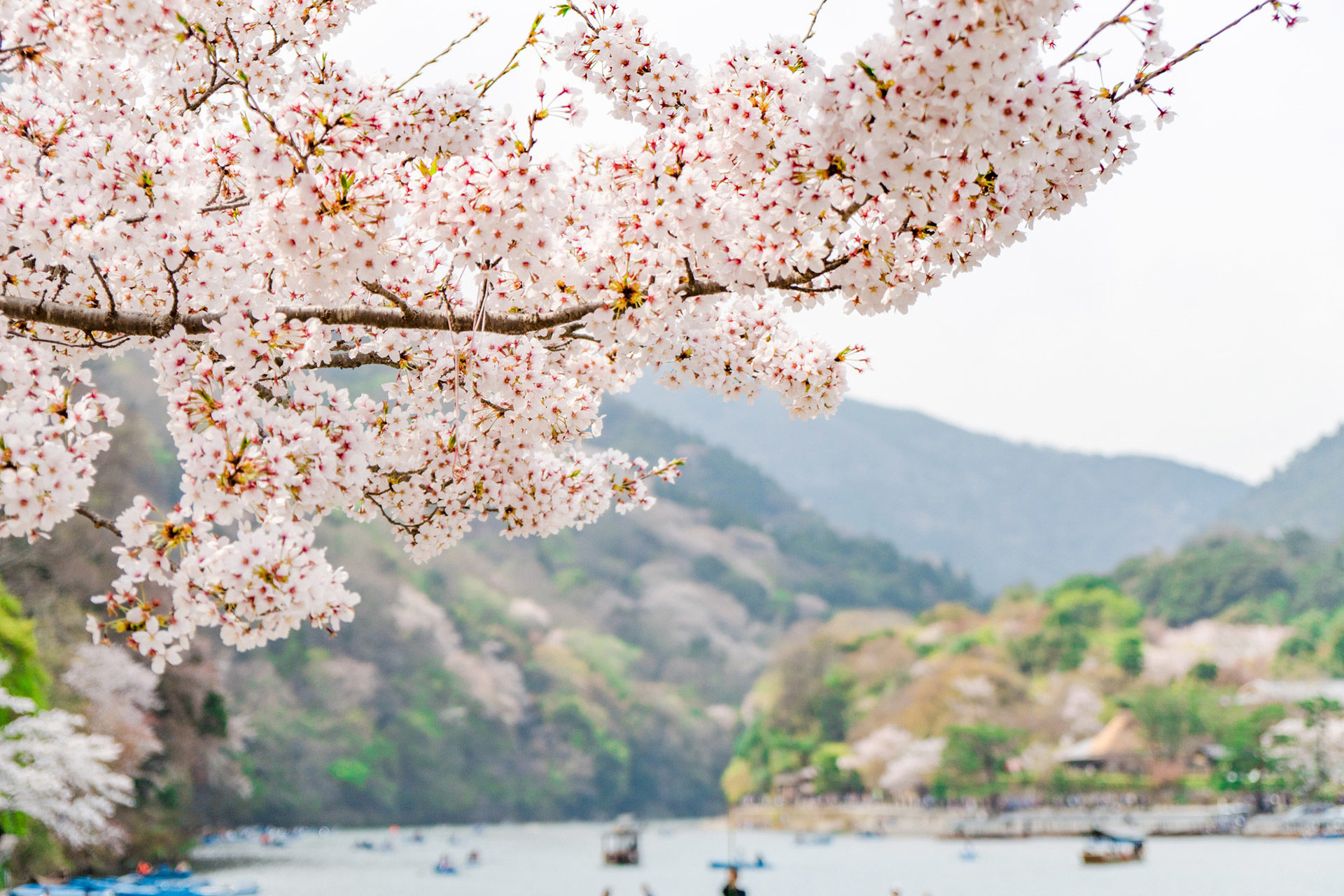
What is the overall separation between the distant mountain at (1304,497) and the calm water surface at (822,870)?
8710 centimetres

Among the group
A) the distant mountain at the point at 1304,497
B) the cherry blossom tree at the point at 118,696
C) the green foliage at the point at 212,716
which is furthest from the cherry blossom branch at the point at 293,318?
the distant mountain at the point at 1304,497

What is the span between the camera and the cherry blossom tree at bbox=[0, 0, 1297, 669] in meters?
2.61

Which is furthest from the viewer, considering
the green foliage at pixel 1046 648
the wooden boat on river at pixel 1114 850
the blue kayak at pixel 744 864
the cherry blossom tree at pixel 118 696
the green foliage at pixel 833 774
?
the green foliage at pixel 1046 648

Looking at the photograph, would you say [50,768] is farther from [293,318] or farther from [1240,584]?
[1240,584]

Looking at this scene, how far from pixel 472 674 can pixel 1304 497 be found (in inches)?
4135

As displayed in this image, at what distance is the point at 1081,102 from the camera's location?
9.00ft

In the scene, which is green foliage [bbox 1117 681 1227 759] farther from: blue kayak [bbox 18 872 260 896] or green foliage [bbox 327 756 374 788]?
blue kayak [bbox 18 872 260 896]

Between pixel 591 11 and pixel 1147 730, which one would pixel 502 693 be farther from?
pixel 591 11

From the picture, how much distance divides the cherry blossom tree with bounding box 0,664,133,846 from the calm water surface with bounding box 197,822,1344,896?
1176 cm

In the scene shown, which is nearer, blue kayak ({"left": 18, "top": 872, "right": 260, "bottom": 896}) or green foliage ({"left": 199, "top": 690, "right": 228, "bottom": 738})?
blue kayak ({"left": 18, "top": 872, "right": 260, "bottom": 896})

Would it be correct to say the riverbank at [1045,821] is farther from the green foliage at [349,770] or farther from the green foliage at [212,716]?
the green foliage at [212,716]

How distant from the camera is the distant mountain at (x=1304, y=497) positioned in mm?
116750

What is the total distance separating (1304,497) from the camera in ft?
403

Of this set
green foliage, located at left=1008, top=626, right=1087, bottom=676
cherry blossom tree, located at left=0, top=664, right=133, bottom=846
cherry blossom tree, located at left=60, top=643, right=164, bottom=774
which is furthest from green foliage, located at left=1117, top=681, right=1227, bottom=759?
cherry blossom tree, located at left=0, top=664, right=133, bottom=846
